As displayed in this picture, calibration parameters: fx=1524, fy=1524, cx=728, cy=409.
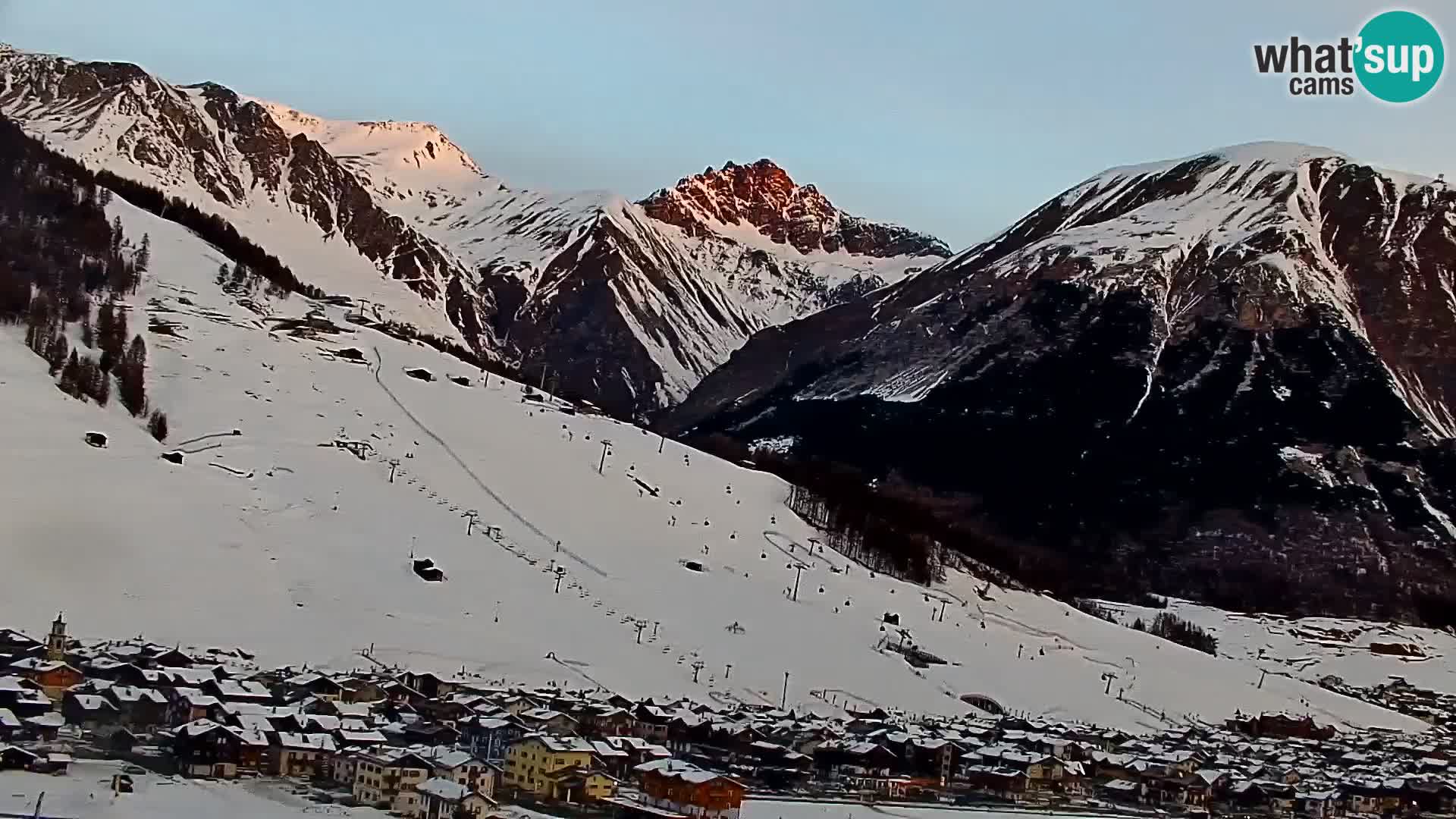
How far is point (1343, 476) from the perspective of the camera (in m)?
133

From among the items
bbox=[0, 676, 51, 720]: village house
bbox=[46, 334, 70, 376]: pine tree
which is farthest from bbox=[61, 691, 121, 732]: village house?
bbox=[46, 334, 70, 376]: pine tree

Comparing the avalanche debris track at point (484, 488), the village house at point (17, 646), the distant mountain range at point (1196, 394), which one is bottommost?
the village house at point (17, 646)

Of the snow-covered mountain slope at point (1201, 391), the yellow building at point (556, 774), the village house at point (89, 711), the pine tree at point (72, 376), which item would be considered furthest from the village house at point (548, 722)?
the snow-covered mountain slope at point (1201, 391)

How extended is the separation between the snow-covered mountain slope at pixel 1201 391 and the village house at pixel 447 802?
88826 millimetres

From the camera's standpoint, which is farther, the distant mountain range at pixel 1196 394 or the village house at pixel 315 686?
the distant mountain range at pixel 1196 394

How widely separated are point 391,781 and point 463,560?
31740mm

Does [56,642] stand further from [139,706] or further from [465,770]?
[465,770]

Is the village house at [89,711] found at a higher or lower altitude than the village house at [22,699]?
lower

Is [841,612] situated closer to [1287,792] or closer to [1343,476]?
[1287,792]

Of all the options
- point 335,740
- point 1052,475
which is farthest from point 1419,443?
point 335,740

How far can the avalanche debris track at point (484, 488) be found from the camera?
6512cm

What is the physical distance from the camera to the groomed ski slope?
164 feet

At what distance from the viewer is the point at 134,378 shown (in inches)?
2763

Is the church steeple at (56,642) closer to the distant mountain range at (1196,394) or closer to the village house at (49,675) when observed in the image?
the village house at (49,675)
